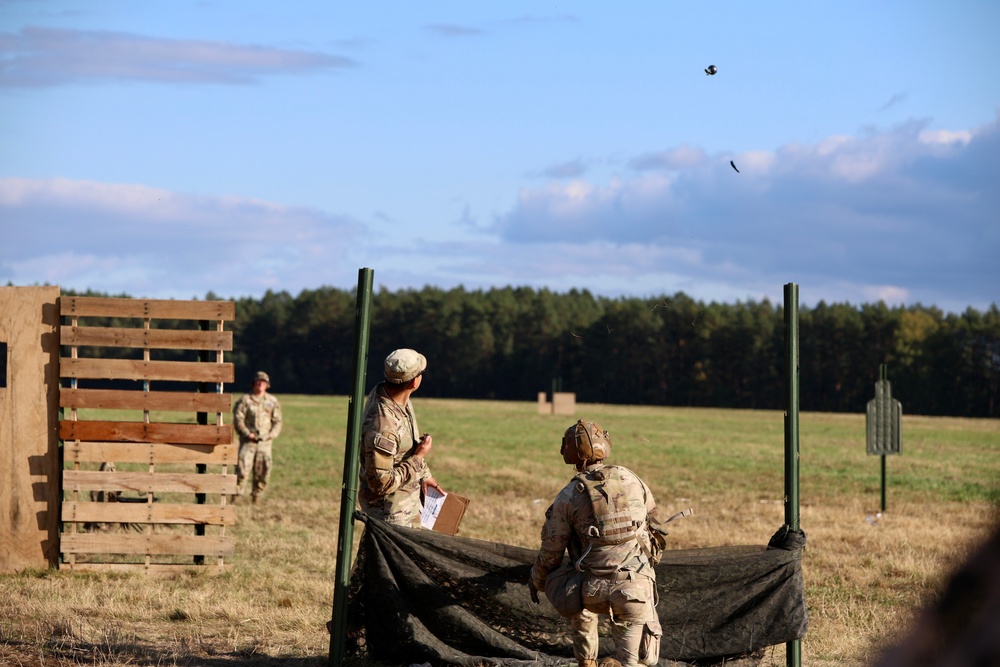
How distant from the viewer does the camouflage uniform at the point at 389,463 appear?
298 inches

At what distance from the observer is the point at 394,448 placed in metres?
7.57

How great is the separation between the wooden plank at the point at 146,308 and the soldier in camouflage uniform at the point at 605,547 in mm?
5917

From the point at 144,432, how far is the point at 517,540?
210 inches

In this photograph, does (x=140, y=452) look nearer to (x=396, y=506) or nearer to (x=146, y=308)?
(x=146, y=308)

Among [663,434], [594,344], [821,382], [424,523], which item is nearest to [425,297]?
[594,344]

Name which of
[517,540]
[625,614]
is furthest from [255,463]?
[625,614]

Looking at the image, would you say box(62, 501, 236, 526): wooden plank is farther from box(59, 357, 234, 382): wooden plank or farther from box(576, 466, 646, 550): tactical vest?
box(576, 466, 646, 550): tactical vest

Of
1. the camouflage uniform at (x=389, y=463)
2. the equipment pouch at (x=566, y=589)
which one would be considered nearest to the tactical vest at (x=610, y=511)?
the equipment pouch at (x=566, y=589)

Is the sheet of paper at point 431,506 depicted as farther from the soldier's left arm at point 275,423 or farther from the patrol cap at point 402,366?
the soldier's left arm at point 275,423

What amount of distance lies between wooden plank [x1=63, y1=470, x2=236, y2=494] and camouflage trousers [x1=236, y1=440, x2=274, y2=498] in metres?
5.87

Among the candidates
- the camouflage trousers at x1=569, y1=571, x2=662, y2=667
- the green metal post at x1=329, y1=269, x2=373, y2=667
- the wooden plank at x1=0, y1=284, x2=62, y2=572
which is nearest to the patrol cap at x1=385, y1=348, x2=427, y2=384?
the green metal post at x1=329, y1=269, x2=373, y2=667

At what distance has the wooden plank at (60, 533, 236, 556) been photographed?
37.7 ft

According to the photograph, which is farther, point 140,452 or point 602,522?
point 140,452

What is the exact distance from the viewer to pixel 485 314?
114 metres
